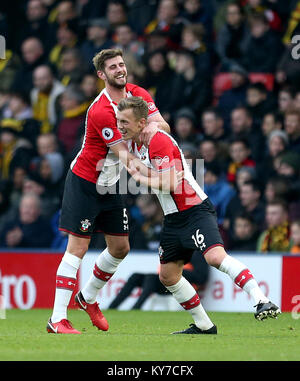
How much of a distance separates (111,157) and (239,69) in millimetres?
5749

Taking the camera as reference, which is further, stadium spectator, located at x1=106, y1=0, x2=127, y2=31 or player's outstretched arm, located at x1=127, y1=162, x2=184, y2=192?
stadium spectator, located at x1=106, y1=0, x2=127, y2=31

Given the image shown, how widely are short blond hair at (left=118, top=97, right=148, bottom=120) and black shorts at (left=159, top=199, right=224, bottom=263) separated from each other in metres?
0.84

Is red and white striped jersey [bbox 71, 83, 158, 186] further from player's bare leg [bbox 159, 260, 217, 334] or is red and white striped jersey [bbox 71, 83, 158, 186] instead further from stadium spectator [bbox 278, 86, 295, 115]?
stadium spectator [bbox 278, 86, 295, 115]

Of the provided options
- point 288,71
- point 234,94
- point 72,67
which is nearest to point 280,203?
point 288,71

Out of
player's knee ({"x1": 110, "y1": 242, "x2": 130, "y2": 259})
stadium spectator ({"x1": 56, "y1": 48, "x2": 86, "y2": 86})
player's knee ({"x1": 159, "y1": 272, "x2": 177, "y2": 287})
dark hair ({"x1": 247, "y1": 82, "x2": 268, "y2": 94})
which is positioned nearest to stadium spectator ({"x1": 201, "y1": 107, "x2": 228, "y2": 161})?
dark hair ({"x1": 247, "y1": 82, "x2": 268, "y2": 94})

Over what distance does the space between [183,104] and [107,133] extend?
6202mm

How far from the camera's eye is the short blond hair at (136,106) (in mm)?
7414

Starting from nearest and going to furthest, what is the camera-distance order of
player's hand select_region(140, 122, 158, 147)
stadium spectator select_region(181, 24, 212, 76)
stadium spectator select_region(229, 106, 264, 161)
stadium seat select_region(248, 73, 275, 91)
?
player's hand select_region(140, 122, 158, 147) < stadium spectator select_region(229, 106, 264, 161) < stadium seat select_region(248, 73, 275, 91) < stadium spectator select_region(181, 24, 212, 76)

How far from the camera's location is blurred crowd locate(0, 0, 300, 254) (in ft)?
39.9

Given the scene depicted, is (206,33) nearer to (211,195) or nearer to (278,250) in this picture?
(211,195)

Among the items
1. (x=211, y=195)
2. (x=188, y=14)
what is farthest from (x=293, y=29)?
(x=211, y=195)

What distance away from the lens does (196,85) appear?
1385cm
